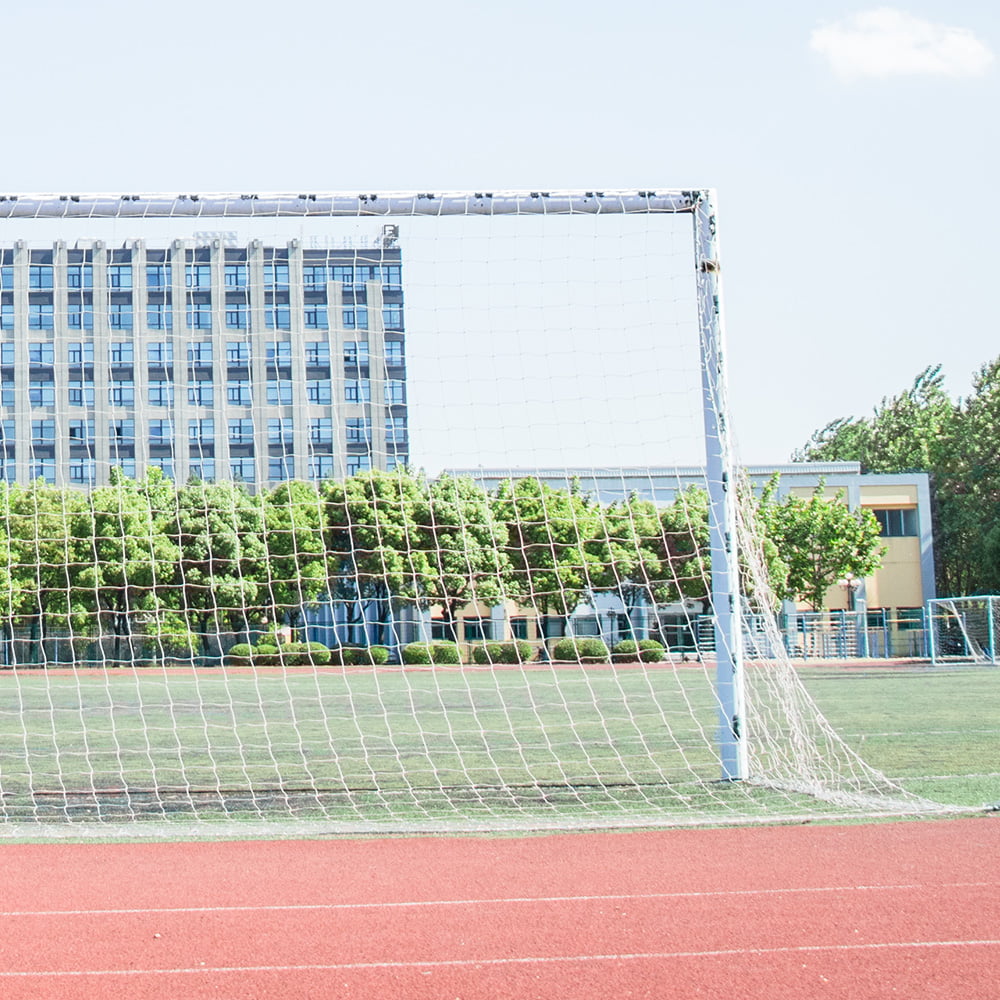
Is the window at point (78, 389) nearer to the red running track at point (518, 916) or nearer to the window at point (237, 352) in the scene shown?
the window at point (237, 352)

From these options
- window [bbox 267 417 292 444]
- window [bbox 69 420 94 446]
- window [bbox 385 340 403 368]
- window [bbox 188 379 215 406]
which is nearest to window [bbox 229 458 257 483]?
window [bbox 267 417 292 444]

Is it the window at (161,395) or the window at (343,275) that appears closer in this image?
the window at (343,275)

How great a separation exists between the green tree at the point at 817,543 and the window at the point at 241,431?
23597 mm

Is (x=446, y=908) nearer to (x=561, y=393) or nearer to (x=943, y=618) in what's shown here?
(x=561, y=393)

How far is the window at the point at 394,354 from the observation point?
38.0 feet

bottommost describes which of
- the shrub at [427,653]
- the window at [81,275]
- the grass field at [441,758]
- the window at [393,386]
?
the grass field at [441,758]

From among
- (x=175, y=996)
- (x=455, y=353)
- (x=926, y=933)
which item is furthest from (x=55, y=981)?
(x=455, y=353)

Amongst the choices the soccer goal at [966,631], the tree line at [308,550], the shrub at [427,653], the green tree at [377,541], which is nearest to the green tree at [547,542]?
the tree line at [308,550]

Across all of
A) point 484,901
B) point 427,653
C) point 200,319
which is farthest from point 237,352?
point 427,653

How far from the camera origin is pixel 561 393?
1004 centimetres

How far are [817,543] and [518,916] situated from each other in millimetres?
38411

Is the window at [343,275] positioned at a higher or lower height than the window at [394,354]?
higher

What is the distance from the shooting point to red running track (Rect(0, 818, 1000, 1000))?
4469mm

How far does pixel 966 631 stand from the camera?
110ft
